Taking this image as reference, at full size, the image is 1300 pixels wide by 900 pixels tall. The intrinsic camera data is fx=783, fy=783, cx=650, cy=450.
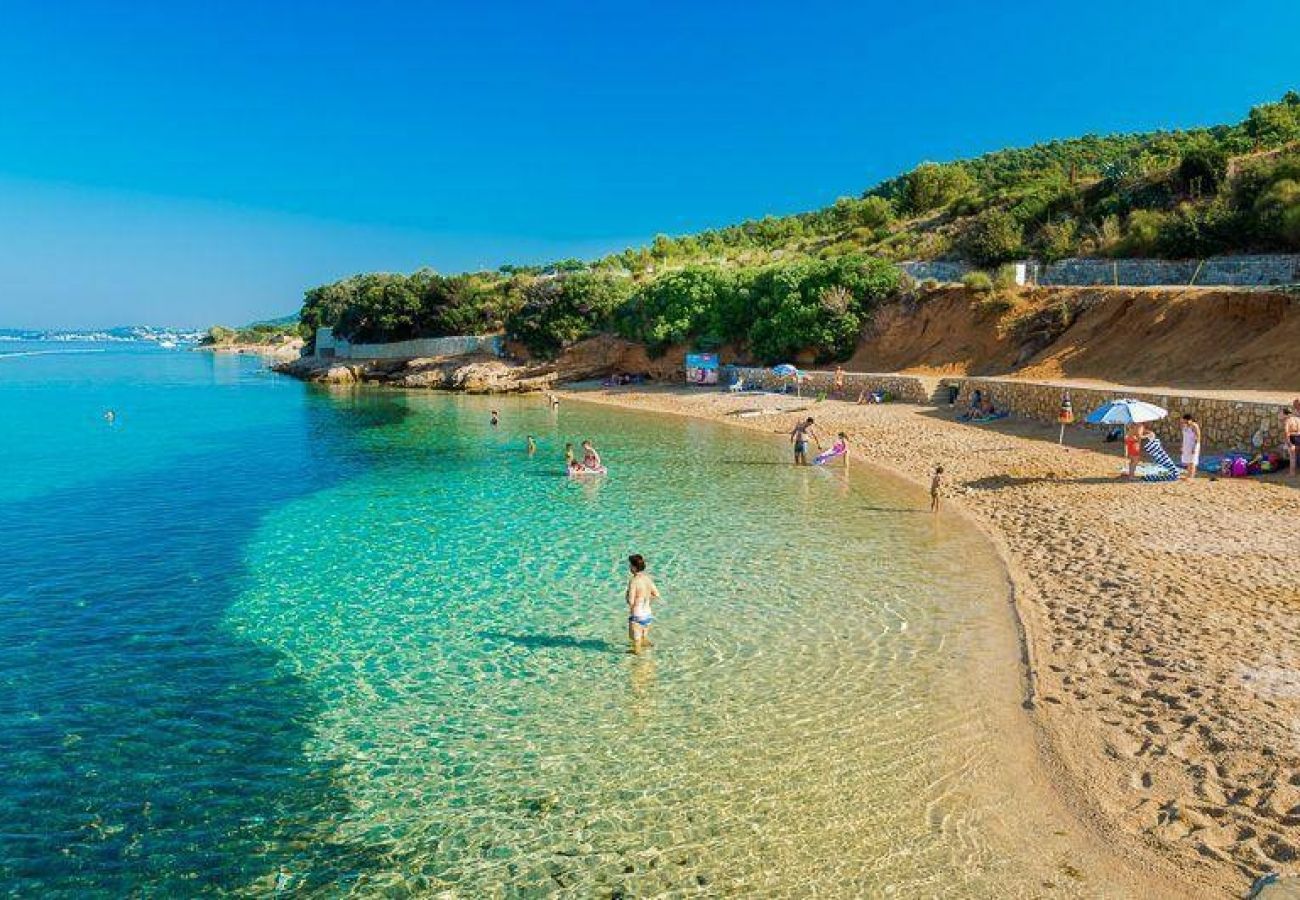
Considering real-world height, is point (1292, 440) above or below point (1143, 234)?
below

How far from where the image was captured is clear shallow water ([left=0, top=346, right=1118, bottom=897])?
7.12 m

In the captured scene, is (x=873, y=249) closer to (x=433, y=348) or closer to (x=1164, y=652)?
(x=433, y=348)

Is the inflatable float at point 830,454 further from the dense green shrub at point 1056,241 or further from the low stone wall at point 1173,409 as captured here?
the dense green shrub at point 1056,241

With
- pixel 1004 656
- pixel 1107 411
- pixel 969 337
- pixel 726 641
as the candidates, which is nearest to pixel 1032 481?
pixel 1107 411

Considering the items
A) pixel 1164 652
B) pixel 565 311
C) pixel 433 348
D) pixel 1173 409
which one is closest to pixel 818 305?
pixel 565 311

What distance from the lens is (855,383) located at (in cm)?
4053

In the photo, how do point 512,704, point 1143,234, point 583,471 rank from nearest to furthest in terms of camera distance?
point 512,704
point 583,471
point 1143,234

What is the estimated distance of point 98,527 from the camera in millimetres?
20172

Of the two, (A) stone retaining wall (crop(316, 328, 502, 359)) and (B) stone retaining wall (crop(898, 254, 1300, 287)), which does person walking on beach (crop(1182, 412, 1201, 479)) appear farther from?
(A) stone retaining wall (crop(316, 328, 502, 359))

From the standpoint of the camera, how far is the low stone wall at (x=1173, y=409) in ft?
68.2

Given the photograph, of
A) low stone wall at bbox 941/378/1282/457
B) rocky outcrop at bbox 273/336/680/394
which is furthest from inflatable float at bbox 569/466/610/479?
rocky outcrop at bbox 273/336/680/394

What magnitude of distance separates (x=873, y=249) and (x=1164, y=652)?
2157 inches

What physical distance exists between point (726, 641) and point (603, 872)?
5399 mm

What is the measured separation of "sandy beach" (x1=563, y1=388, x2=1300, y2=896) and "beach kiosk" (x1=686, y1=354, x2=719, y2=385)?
30340mm
